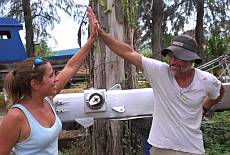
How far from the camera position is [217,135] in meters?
5.98

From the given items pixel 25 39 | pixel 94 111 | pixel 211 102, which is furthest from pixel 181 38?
pixel 25 39

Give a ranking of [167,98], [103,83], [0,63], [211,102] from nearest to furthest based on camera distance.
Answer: [167,98] < [211,102] < [103,83] < [0,63]

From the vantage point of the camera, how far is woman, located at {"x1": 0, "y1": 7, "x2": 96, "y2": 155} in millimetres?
2377

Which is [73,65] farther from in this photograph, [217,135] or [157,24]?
[157,24]

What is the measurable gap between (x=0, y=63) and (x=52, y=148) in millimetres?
13736

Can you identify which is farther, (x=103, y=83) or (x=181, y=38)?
(x=103, y=83)

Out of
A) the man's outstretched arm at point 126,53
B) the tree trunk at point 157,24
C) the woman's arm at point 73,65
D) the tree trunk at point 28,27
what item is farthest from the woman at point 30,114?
the tree trunk at point 157,24

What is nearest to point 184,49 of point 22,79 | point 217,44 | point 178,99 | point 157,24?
point 178,99

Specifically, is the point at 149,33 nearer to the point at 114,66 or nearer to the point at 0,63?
the point at 0,63

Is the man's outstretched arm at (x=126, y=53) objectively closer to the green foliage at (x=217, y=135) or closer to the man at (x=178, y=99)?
the man at (x=178, y=99)

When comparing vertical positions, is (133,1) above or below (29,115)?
above

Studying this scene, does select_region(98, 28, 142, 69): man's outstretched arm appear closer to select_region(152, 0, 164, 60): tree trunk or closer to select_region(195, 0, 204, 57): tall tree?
select_region(152, 0, 164, 60): tree trunk

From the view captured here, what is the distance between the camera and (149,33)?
18.5 meters

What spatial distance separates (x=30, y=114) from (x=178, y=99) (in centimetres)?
115
